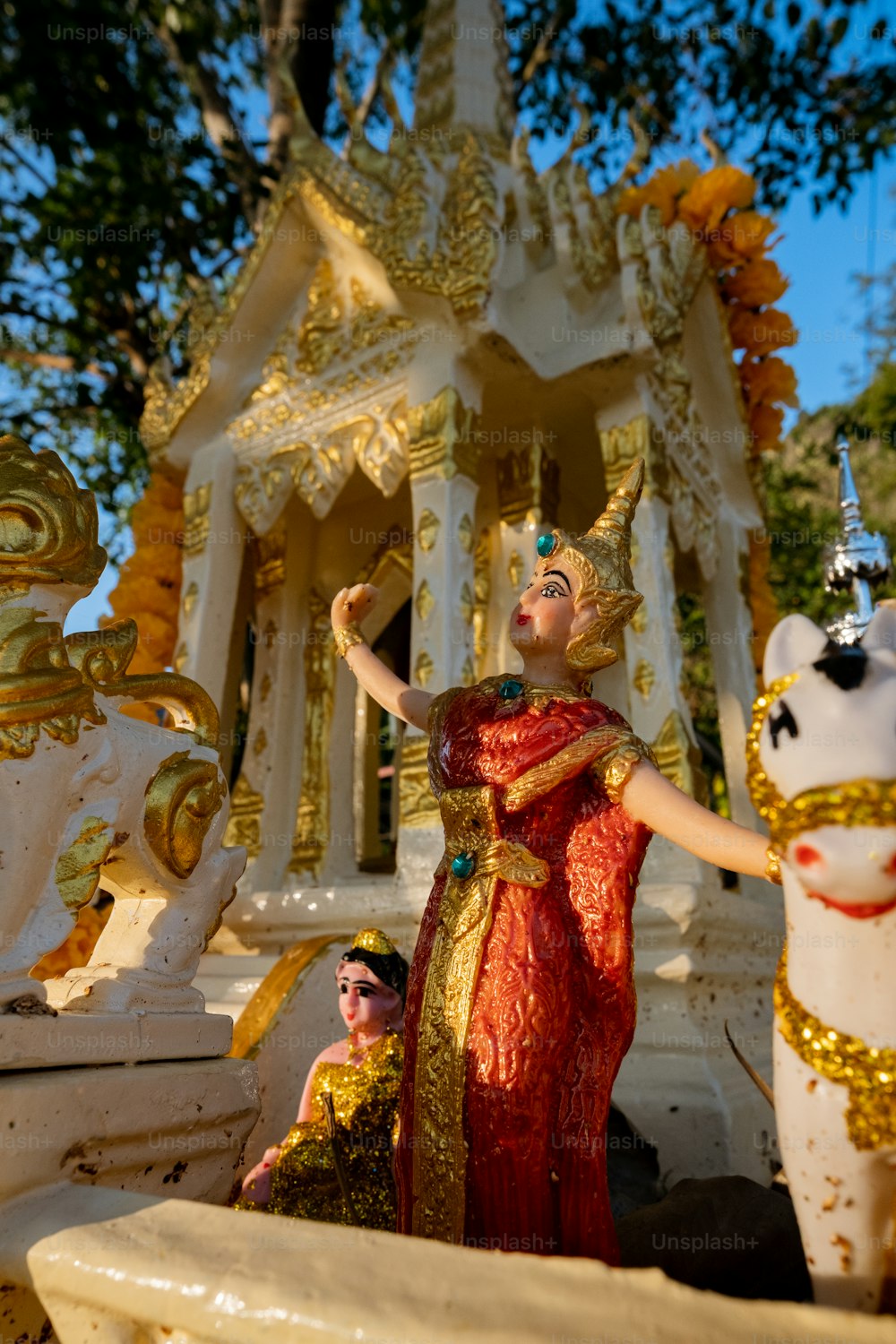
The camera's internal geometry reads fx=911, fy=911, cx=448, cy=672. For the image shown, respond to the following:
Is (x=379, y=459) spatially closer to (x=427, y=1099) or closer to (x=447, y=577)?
(x=447, y=577)

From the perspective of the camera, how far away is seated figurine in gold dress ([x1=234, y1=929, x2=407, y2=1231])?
7.91 ft

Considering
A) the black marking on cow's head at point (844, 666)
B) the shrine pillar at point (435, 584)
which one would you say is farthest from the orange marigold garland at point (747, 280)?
the black marking on cow's head at point (844, 666)

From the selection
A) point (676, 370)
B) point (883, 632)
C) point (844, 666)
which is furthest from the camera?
point (676, 370)

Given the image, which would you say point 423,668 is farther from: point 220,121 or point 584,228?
point 220,121

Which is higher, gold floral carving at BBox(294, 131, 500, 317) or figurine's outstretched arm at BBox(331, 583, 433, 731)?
gold floral carving at BBox(294, 131, 500, 317)

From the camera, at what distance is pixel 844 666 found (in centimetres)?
115

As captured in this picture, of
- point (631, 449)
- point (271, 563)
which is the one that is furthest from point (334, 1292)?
point (271, 563)

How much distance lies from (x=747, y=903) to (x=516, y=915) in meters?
2.31

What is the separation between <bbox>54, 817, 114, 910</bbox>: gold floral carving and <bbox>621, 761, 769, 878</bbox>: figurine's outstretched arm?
3.37 ft

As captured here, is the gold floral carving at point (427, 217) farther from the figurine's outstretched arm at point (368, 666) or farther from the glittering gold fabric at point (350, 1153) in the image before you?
the glittering gold fabric at point (350, 1153)

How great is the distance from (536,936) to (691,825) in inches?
15.5

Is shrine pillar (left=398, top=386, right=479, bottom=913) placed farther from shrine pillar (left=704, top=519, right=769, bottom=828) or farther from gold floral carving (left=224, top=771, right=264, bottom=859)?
shrine pillar (left=704, top=519, right=769, bottom=828)

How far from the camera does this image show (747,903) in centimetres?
380

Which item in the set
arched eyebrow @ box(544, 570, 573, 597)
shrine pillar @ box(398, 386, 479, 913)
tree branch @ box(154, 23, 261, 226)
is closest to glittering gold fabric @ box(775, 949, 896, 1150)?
arched eyebrow @ box(544, 570, 573, 597)
